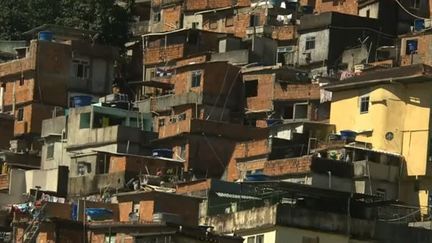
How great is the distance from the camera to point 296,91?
77.2 meters

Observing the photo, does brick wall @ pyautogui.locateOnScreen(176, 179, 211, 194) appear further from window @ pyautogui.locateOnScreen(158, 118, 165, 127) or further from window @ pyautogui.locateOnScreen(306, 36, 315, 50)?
window @ pyautogui.locateOnScreen(306, 36, 315, 50)

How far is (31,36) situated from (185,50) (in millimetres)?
9834

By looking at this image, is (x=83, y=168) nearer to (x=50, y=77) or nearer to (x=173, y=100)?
(x=173, y=100)

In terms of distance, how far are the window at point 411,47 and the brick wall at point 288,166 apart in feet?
41.5

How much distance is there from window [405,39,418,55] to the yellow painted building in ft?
20.4

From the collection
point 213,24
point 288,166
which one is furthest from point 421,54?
point 213,24

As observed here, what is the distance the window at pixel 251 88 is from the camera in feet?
261

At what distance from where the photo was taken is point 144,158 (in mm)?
69000

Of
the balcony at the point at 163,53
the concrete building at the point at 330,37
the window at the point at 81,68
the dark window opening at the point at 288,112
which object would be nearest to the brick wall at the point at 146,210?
the dark window opening at the point at 288,112

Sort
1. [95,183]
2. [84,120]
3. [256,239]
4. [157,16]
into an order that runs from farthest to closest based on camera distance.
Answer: [157,16] → [84,120] → [95,183] → [256,239]

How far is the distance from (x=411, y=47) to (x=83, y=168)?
50.3 feet

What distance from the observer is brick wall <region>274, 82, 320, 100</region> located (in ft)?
250

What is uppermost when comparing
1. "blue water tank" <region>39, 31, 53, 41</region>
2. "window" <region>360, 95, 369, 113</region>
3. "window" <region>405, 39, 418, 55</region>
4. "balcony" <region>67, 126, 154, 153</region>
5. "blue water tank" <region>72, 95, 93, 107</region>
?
"window" <region>405, 39, 418, 55</region>

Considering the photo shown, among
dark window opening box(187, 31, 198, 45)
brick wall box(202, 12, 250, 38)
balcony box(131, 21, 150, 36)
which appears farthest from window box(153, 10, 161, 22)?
dark window opening box(187, 31, 198, 45)
